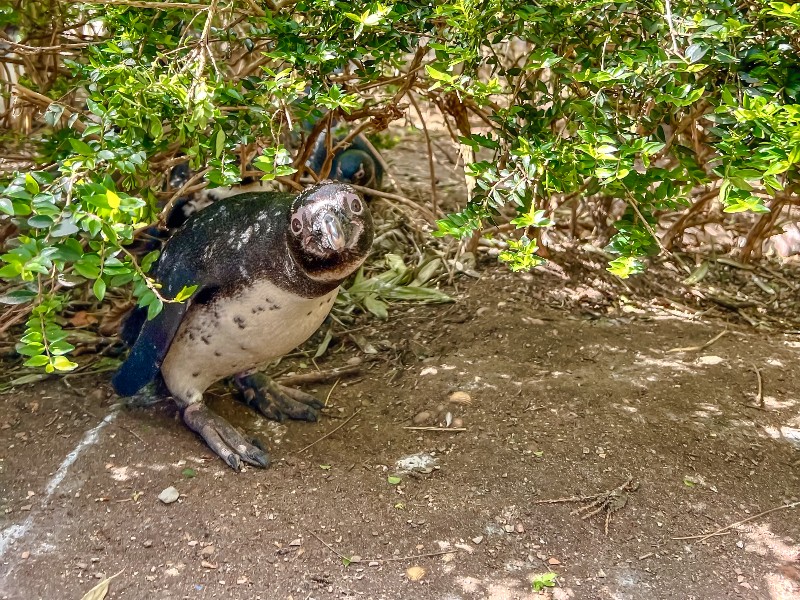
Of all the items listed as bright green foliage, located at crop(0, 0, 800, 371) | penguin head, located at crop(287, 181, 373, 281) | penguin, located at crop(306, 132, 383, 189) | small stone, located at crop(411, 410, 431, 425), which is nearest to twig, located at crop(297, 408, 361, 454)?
small stone, located at crop(411, 410, 431, 425)

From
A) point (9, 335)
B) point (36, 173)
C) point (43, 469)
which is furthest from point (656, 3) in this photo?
point (9, 335)

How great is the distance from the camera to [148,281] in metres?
2.11

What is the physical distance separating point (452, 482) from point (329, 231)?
100 cm

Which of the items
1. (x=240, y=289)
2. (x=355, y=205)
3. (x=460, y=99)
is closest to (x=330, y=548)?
(x=240, y=289)

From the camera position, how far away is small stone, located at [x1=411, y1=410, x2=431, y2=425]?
326 cm

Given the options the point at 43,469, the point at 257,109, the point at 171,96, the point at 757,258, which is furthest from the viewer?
the point at 757,258

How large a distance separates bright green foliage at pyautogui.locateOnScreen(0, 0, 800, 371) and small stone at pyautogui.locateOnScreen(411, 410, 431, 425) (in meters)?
1.01

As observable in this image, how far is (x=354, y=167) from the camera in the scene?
482 cm

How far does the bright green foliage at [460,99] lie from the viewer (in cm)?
207

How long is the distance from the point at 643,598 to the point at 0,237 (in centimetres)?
277

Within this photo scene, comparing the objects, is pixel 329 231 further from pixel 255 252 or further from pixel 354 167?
pixel 354 167

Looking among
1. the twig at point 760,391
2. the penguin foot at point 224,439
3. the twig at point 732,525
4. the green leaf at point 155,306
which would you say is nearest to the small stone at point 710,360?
the twig at point 760,391

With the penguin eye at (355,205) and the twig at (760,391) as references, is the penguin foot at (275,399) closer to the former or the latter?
the penguin eye at (355,205)

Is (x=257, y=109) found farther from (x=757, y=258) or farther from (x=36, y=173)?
(x=757, y=258)
